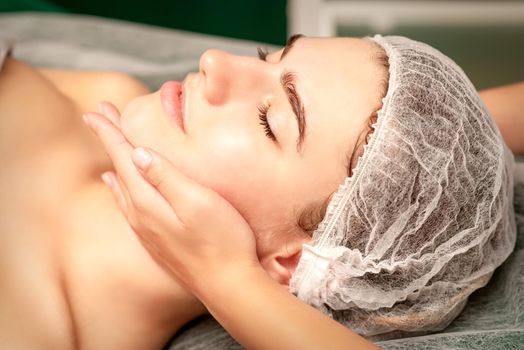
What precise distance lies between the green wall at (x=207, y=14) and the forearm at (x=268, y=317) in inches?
72.6

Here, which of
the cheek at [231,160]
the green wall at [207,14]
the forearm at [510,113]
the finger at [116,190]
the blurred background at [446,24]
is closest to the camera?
the cheek at [231,160]

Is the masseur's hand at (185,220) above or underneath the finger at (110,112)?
underneath

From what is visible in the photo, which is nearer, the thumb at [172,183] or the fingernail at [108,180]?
the thumb at [172,183]

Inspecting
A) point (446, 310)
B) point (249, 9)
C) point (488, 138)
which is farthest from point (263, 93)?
point (249, 9)

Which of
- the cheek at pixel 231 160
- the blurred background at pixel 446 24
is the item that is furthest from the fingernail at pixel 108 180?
A: the blurred background at pixel 446 24

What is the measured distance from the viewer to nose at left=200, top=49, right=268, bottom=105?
105 cm

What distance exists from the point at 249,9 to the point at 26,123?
160 cm

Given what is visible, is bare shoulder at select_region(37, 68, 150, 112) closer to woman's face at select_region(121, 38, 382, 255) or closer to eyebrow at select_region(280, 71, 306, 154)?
woman's face at select_region(121, 38, 382, 255)

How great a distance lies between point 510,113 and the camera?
1.36 meters

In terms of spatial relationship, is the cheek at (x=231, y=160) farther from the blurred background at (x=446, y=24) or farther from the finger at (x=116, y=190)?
the blurred background at (x=446, y=24)

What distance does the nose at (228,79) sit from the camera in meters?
1.05

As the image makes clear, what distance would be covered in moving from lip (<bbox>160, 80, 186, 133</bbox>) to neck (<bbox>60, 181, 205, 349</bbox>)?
0.23 meters

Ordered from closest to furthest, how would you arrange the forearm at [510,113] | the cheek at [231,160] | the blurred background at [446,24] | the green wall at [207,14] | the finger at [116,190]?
1. the cheek at [231,160]
2. the finger at [116,190]
3. the forearm at [510,113]
4. the blurred background at [446,24]
5. the green wall at [207,14]

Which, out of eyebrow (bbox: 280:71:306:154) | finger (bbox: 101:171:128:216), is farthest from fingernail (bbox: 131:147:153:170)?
eyebrow (bbox: 280:71:306:154)
